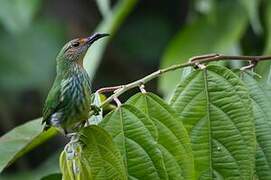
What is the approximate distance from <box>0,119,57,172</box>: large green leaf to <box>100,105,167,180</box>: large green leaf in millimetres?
253

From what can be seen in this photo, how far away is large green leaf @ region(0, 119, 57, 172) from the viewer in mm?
1420

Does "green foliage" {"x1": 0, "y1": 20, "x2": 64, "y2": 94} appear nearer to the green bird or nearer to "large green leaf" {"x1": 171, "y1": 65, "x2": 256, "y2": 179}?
the green bird

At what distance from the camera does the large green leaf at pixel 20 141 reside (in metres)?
1.42

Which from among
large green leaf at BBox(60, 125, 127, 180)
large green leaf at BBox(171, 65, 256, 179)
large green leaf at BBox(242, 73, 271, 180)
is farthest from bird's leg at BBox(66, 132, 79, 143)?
large green leaf at BBox(242, 73, 271, 180)

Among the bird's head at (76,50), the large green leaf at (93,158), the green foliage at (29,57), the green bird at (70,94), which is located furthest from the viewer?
the green foliage at (29,57)

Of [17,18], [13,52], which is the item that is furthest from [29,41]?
[17,18]

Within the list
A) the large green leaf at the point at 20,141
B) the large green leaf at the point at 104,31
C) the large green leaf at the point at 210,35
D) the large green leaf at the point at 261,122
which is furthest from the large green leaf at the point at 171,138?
the large green leaf at the point at 210,35

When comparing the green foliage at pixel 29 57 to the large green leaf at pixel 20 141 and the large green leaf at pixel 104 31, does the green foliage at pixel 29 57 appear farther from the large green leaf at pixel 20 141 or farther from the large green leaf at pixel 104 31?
the large green leaf at pixel 20 141

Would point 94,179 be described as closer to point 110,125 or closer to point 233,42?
point 110,125

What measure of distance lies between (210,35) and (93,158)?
185 cm

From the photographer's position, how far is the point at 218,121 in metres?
1.23

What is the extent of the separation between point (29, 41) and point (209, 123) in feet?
9.71

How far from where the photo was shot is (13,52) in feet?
13.3

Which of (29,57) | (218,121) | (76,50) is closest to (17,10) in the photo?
(29,57)
